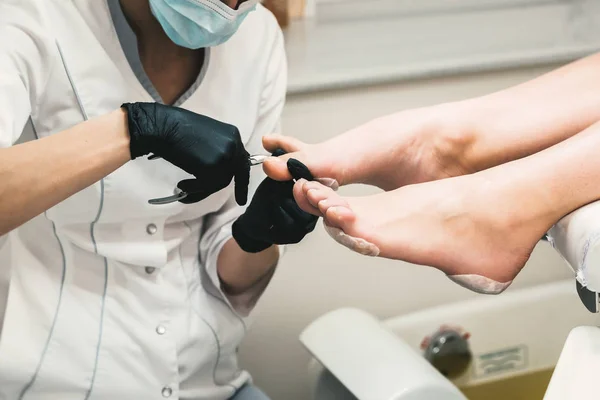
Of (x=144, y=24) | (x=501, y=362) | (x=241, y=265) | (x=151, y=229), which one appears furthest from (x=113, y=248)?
(x=501, y=362)

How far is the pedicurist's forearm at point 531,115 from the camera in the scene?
2.91 ft

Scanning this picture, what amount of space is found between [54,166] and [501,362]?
106 centimetres

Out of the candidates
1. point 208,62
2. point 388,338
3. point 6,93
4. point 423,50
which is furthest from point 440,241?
point 423,50

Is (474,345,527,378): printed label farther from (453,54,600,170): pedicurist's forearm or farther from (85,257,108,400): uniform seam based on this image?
(85,257,108,400): uniform seam

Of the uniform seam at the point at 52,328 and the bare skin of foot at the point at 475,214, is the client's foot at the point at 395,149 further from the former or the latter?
the uniform seam at the point at 52,328

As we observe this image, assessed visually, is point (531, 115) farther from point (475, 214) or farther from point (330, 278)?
point (330, 278)

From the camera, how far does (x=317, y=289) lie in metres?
1.39

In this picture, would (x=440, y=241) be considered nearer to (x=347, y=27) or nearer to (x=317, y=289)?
(x=317, y=289)

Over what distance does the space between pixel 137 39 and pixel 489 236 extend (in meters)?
0.54

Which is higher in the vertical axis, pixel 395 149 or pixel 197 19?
pixel 197 19

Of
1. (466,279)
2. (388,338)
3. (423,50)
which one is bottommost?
(388,338)

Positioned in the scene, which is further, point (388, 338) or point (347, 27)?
point (347, 27)

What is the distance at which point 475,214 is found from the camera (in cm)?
80

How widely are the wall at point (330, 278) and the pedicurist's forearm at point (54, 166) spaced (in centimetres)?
55
